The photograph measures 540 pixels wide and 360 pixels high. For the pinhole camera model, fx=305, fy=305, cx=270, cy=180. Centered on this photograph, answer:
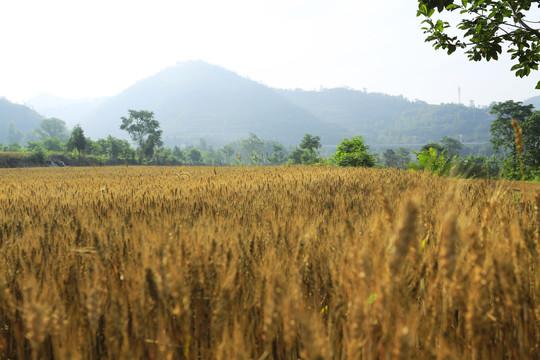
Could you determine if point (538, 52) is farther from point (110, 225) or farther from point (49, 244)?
point (49, 244)

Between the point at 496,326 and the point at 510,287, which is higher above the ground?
the point at 510,287

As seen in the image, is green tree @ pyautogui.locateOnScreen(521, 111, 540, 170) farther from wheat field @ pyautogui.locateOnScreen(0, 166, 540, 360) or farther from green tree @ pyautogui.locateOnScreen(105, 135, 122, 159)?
green tree @ pyautogui.locateOnScreen(105, 135, 122, 159)

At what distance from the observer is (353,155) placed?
17094 mm

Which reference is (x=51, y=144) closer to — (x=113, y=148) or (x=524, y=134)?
(x=113, y=148)

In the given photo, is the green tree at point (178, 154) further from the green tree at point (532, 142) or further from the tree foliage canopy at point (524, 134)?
the green tree at point (532, 142)

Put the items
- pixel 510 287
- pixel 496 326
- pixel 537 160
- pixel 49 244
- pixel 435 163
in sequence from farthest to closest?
pixel 537 160
pixel 435 163
pixel 49 244
pixel 496 326
pixel 510 287

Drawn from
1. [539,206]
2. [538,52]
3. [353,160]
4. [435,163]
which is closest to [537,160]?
[353,160]

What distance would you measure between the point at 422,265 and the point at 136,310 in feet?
3.45

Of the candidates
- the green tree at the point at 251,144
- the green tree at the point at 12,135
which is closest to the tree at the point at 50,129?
the green tree at the point at 12,135

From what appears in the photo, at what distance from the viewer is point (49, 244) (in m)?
1.51

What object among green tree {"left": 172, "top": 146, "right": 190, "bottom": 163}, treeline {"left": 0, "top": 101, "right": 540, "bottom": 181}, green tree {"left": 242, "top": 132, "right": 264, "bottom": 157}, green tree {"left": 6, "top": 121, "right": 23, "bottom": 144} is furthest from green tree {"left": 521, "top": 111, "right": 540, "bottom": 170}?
green tree {"left": 6, "top": 121, "right": 23, "bottom": 144}

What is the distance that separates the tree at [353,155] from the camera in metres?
17.1

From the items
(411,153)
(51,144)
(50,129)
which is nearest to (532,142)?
(411,153)

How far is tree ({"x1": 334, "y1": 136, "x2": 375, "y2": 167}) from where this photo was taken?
56.1 ft
